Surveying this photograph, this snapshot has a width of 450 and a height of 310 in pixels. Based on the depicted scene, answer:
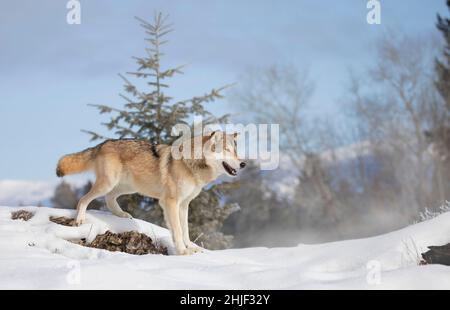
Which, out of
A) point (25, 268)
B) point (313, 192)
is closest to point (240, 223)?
→ point (313, 192)

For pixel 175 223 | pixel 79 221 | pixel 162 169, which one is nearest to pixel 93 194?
pixel 79 221

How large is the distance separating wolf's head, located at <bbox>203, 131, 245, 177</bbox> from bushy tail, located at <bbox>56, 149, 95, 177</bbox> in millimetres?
2142

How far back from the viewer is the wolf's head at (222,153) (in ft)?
29.2

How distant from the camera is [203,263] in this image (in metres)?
7.58

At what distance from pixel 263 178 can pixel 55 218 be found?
1198 inches

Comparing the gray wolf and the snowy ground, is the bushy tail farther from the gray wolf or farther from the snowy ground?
the snowy ground

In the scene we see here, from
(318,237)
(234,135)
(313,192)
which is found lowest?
(318,237)

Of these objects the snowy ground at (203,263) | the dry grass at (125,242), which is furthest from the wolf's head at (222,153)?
the dry grass at (125,242)

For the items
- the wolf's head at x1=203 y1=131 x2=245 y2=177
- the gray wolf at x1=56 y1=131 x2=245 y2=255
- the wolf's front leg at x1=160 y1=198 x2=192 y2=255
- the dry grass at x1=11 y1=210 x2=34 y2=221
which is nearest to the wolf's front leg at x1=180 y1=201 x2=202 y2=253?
the gray wolf at x1=56 y1=131 x2=245 y2=255
